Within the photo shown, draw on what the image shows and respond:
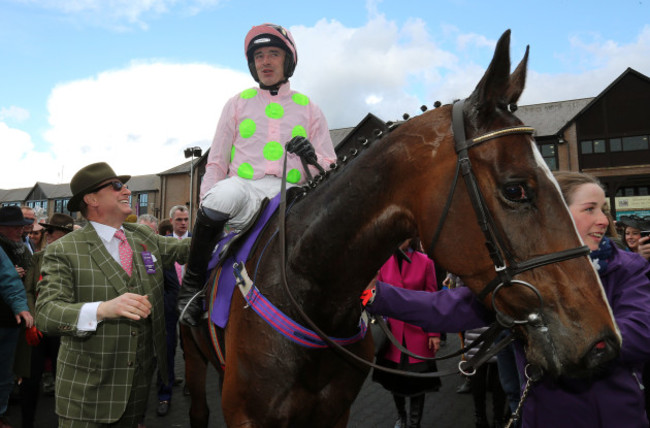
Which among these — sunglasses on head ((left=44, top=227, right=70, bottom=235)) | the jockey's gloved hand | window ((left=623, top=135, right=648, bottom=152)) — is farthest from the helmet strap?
window ((left=623, top=135, right=648, bottom=152))

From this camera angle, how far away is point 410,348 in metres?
4.50

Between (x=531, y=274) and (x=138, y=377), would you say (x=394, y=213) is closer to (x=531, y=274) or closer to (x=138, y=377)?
(x=531, y=274)

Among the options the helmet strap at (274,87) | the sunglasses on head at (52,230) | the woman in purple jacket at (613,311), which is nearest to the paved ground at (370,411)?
the sunglasses on head at (52,230)

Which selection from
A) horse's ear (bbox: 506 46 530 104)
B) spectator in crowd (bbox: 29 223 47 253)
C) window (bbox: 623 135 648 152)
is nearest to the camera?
horse's ear (bbox: 506 46 530 104)

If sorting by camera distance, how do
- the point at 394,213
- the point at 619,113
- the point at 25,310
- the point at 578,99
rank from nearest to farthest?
the point at 394,213
the point at 25,310
the point at 619,113
the point at 578,99

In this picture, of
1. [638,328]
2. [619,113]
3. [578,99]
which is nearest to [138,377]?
[638,328]

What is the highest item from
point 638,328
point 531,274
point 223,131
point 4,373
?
point 223,131

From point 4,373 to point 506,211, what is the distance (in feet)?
17.7

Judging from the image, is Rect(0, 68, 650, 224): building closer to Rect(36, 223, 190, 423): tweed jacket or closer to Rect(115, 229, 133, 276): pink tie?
Rect(115, 229, 133, 276): pink tie

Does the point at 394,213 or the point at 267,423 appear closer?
the point at 394,213

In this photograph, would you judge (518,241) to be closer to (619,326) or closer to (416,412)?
(619,326)

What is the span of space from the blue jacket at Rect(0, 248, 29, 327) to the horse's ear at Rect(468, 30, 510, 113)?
488cm

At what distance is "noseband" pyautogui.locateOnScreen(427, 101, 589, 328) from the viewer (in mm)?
1462

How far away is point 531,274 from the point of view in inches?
58.7
